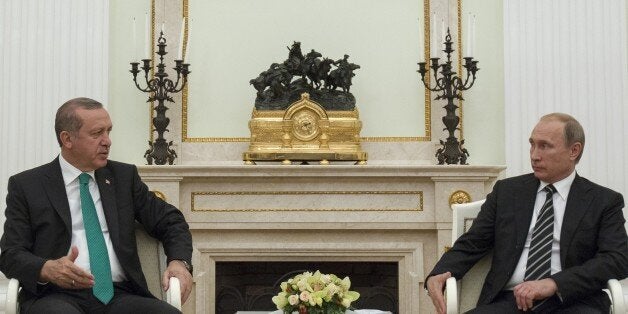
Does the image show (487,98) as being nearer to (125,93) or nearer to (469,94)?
(469,94)

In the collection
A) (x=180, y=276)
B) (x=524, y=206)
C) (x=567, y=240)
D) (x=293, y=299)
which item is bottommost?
(x=293, y=299)

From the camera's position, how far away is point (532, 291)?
290 cm

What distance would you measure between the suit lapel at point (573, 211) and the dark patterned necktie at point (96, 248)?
1.53 metres

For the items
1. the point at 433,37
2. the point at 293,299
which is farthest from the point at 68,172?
the point at 433,37

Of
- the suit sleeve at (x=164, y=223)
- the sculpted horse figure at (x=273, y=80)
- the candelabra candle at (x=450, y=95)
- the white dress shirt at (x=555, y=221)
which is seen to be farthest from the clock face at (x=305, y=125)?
the white dress shirt at (x=555, y=221)

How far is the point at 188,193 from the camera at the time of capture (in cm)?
498

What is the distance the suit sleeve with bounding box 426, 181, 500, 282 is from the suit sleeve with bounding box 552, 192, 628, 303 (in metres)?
0.29

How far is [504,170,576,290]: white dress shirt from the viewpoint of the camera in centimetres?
315

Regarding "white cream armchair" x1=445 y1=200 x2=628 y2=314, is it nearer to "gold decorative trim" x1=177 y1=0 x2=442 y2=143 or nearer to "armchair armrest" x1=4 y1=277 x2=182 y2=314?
"armchair armrest" x1=4 y1=277 x2=182 y2=314

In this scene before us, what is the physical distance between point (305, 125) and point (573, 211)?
2219mm

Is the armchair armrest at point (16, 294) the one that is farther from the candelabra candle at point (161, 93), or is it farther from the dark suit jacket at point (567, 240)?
the candelabra candle at point (161, 93)

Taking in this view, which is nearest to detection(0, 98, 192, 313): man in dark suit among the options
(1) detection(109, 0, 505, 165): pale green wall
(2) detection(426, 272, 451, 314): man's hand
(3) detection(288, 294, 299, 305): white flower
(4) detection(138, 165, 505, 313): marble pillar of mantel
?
(3) detection(288, 294, 299, 305): white flower

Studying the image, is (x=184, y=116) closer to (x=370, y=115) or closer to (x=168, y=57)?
(x=168, y=57)

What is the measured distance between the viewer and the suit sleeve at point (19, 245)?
2896mm
